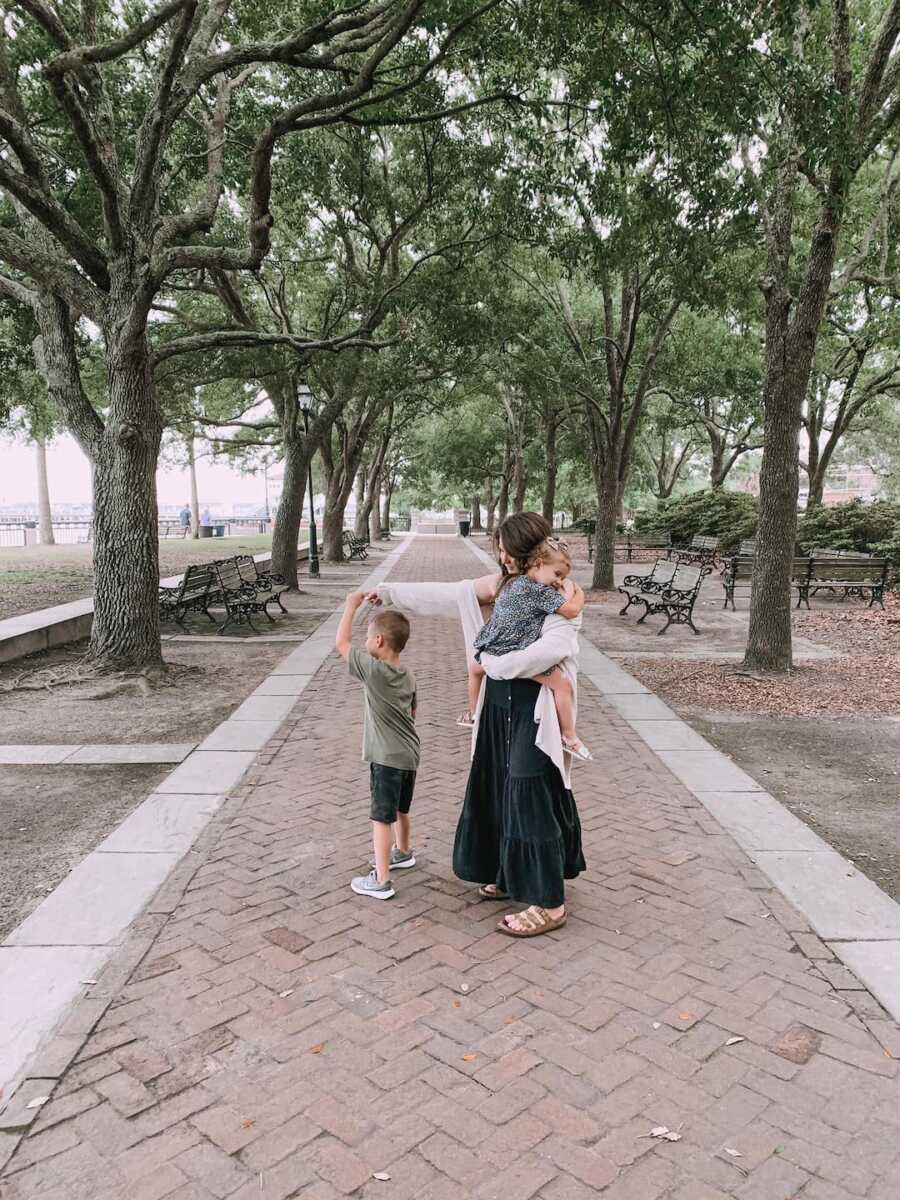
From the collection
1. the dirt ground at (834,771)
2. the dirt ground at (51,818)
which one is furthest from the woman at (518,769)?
the dirt ground at (51,818)

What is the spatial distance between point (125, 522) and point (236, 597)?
4552mm

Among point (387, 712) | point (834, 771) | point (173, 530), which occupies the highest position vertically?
point (173, 530)

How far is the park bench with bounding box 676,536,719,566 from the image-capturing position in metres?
23.8

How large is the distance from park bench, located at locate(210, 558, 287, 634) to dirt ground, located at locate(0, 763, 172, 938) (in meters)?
6.66

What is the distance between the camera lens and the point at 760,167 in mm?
10086

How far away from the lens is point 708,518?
28.3 metres

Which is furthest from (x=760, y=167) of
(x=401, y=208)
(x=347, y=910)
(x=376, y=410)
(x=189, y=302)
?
(x=376, y=410)

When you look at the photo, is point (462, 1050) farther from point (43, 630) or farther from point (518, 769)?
point (43, 630)

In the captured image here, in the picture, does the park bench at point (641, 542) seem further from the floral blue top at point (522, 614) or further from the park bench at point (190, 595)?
the floral blue top at point (522, 614)

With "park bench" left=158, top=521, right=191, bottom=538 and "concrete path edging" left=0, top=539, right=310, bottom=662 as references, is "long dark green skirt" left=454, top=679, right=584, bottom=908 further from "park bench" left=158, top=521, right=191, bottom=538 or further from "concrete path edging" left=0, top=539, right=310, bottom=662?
"park bench" left=158, top=521, right=191, bottom=538

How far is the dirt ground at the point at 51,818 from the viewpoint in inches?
164

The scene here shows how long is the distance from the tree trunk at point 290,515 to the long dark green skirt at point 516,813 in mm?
14587

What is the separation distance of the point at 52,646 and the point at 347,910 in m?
8.32

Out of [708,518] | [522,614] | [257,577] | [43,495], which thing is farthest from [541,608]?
[43,495]
